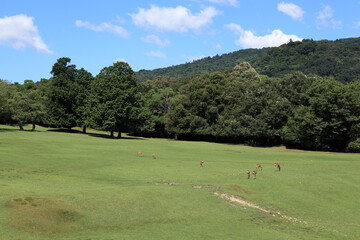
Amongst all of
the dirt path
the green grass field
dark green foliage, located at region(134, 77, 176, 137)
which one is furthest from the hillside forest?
the dirt path

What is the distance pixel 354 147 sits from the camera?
7619cm

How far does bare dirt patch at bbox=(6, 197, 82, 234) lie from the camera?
731 inches

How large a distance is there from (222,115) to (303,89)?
24.4 metres

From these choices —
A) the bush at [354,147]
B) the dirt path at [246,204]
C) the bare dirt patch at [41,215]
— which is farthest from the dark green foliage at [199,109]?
the bare dirt patch at [41,215]

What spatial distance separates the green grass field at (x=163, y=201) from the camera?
64.7 feet

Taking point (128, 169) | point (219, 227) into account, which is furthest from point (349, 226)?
point (128, 169)

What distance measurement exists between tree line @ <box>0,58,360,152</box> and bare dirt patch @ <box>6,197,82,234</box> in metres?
64.8

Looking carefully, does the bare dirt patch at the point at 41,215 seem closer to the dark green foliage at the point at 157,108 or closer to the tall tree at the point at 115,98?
the tall tree at the point at 115,98

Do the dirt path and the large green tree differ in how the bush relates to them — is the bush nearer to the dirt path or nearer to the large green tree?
the dirt path

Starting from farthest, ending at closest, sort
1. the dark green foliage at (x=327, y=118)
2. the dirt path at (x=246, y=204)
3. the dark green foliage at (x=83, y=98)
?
1. the dark green foliage at (x=83, y=98)
2. the dark green foliage at (x=327, y=118)
3. the dirt path at (x=246, y=204)

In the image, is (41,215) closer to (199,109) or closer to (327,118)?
(327,118)

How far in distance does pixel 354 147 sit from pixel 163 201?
217 ft

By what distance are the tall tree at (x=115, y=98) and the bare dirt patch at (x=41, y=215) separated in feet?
212

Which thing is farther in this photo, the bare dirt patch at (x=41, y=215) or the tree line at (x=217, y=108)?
the tree line at (x=217, y=108)
